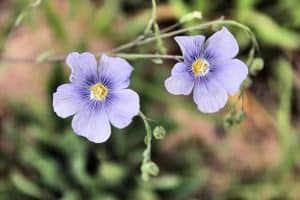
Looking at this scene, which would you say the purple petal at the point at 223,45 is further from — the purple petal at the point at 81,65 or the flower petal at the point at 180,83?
the purple petal at the point at 81,65

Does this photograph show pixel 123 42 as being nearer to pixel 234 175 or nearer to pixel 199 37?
pixel 234 175

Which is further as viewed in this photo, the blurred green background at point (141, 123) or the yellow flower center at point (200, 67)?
the blurred green background at point (141, 123)

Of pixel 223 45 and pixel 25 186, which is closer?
pixel 223 45

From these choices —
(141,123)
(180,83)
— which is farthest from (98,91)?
(141,123)

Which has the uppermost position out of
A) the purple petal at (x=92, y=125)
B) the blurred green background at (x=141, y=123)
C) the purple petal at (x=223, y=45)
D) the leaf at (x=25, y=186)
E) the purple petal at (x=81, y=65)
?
the blurred green background at (x=141, y=123)

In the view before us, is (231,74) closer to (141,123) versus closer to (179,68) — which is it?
(179,68)

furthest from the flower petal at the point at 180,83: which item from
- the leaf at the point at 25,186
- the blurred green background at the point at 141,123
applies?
the leaf at the point at 25,186

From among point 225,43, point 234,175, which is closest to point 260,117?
point 234,175
